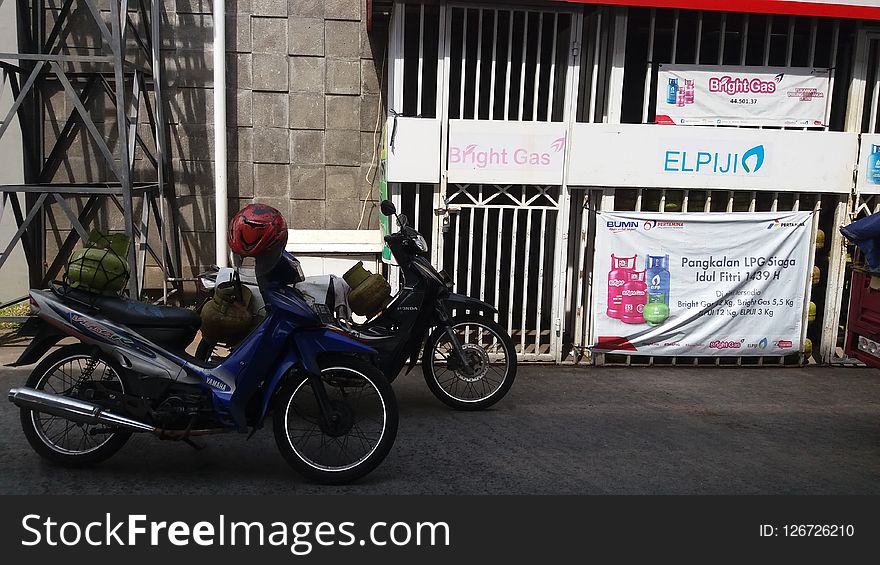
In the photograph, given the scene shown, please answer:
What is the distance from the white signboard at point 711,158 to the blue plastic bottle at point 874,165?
18 cm

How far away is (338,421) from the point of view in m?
4.35

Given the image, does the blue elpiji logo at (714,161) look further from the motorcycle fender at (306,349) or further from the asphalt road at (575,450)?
the motorcycle fender at (306,349)

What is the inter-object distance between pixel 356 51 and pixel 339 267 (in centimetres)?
241

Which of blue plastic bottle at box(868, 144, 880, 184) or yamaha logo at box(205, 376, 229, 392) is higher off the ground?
blue plastic bottle at box(868, 144, 880, 184)

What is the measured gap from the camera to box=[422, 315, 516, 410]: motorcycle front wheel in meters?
5.82

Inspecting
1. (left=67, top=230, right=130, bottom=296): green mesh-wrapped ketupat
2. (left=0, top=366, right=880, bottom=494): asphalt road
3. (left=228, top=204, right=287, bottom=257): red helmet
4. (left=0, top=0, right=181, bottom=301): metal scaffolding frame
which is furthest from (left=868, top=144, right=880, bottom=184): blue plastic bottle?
(left=0, top=0, right=181, bottom=301): metal scaffolding frame

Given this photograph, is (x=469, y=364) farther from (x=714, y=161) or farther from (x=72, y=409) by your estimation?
(x=714, y=161)

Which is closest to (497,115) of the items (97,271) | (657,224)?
(657,224)

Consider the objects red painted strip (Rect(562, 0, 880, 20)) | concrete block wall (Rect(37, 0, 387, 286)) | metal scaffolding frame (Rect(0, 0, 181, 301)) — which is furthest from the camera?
concrete block wall (Rect(37, 0, 387, 286))

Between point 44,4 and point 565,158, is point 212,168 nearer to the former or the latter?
point 44,4

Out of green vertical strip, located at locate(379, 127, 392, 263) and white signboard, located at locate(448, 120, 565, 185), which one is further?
green vertical strip, located at locate(379, 127, 392, 263)

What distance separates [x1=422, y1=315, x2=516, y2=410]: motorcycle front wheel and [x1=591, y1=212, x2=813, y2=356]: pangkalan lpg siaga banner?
163 cm

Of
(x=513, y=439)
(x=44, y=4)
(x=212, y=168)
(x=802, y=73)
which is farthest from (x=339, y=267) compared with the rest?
(x=802, y=73)

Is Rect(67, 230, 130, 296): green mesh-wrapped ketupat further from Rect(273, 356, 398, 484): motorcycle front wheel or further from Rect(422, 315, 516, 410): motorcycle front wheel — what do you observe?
Rect(422, 315, 516, 410): motorcycle front wheel
